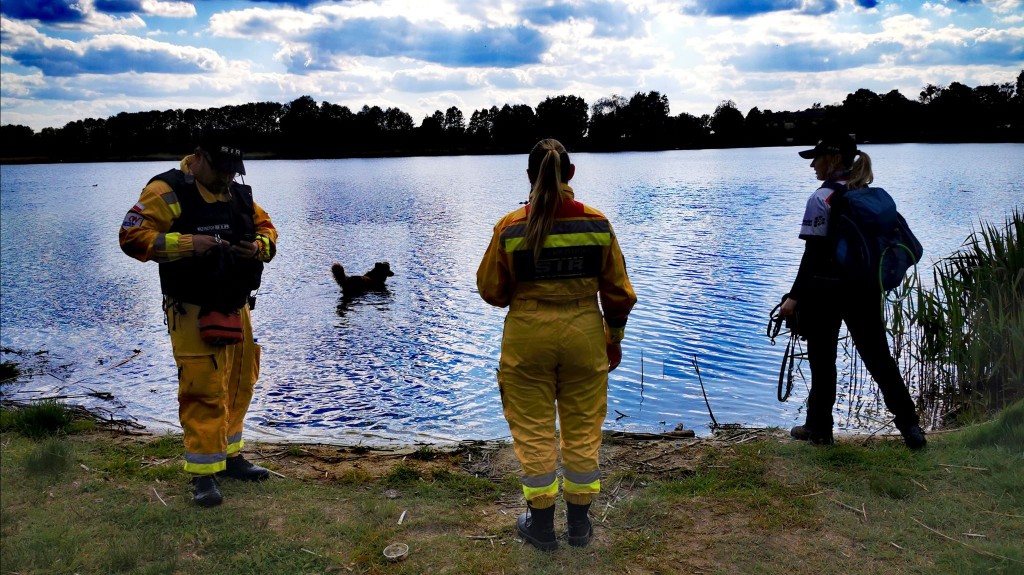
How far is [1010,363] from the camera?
247 inches

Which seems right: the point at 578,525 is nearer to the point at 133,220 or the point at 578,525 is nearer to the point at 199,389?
the point at 199,389

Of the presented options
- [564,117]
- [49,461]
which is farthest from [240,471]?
[564,117]

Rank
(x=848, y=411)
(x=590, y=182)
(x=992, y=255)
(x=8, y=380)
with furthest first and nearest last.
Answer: (x=590, y=182)
(x=8, y=380)
(x=848, y=411)
(x=992, y=255)

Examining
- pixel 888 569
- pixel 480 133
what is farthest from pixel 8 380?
pixel 480 133

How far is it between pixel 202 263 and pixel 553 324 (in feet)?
7.56

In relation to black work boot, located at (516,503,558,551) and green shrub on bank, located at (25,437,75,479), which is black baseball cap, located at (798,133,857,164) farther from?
green shrub on bank, located at (25,437,75,479)

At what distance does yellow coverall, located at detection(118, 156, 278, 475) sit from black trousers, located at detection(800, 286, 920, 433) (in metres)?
3.92

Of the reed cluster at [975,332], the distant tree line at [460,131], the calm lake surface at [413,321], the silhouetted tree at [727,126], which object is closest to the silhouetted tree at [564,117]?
the distant tree line at [460,131]

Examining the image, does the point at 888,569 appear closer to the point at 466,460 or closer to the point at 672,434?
the point at 672,434

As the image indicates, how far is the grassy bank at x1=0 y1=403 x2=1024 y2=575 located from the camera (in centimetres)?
371

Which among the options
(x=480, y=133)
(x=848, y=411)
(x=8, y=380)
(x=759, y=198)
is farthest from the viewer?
(x=480, y=133)

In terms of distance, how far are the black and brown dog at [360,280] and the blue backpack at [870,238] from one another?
11288 millimetres

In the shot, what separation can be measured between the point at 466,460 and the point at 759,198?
2971 cm

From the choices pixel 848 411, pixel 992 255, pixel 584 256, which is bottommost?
pixel 848 411
